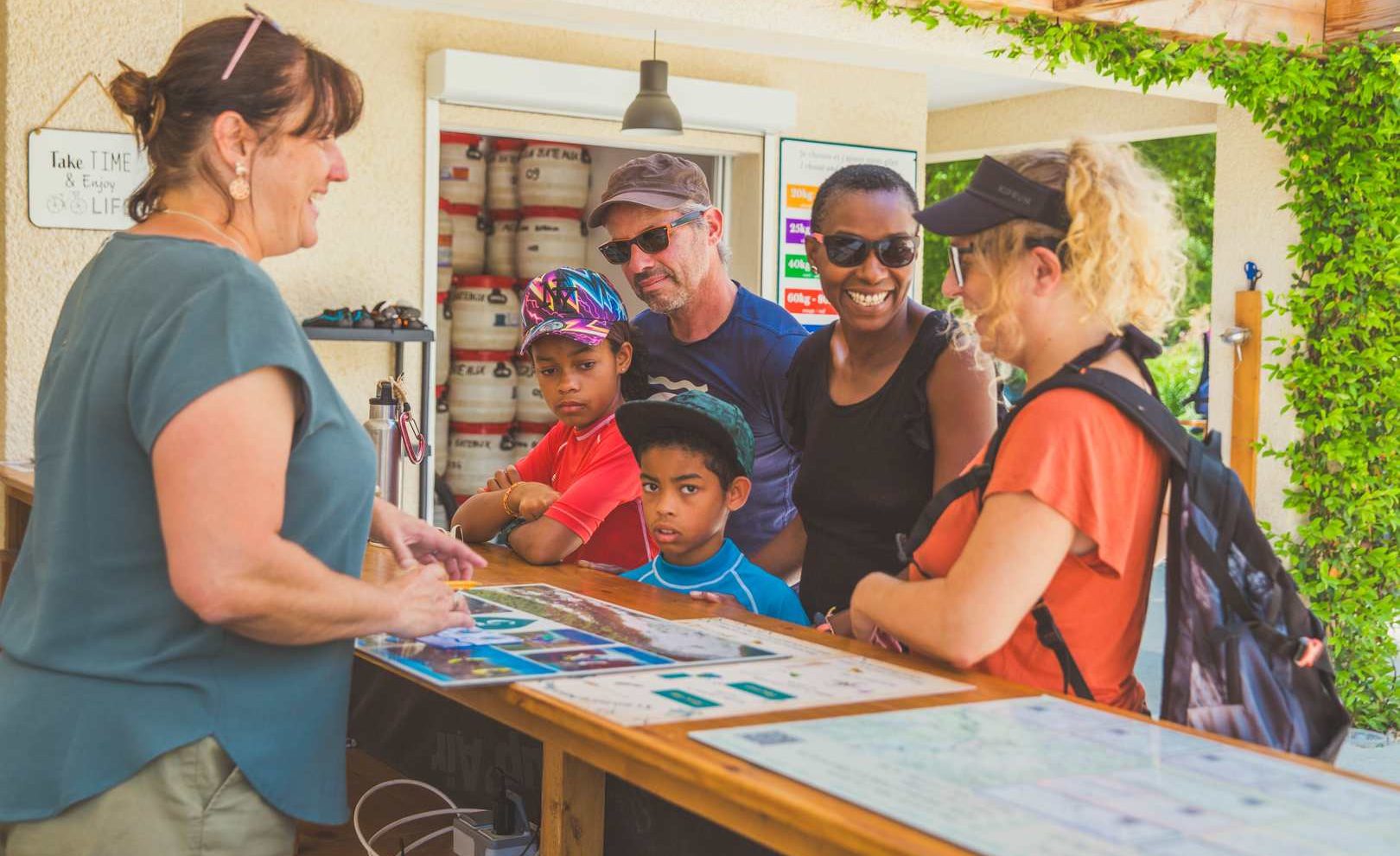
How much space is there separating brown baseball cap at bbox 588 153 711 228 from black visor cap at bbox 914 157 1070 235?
1159 millimetres

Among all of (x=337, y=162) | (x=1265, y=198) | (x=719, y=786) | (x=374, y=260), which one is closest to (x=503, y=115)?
(x=374, y=260)

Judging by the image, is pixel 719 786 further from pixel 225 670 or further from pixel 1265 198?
pixel 1265 198

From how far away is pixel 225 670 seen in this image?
1.54m

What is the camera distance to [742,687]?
164 cm

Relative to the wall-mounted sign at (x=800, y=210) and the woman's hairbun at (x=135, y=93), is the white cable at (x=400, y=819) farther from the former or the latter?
the wall-mounted sign at (x=800, y=210)

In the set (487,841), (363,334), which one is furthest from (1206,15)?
(487,841)

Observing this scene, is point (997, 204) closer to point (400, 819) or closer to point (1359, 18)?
point (400, 819)

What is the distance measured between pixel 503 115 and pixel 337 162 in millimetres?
4630

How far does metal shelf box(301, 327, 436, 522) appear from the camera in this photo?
5.45m

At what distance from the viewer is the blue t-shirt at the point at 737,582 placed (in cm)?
245

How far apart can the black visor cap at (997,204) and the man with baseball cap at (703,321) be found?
1.01 meters

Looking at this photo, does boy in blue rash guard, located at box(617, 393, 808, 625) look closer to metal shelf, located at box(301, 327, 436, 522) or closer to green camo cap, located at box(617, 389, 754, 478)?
green camo cap, located at box(617, 389, 754, 478)

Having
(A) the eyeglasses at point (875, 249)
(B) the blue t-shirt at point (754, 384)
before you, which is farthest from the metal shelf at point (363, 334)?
(A) the eyeglasses at point (875, 249)

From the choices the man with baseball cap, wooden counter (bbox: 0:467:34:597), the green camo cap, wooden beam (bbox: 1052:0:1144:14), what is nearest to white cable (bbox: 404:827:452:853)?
the green camo cap
